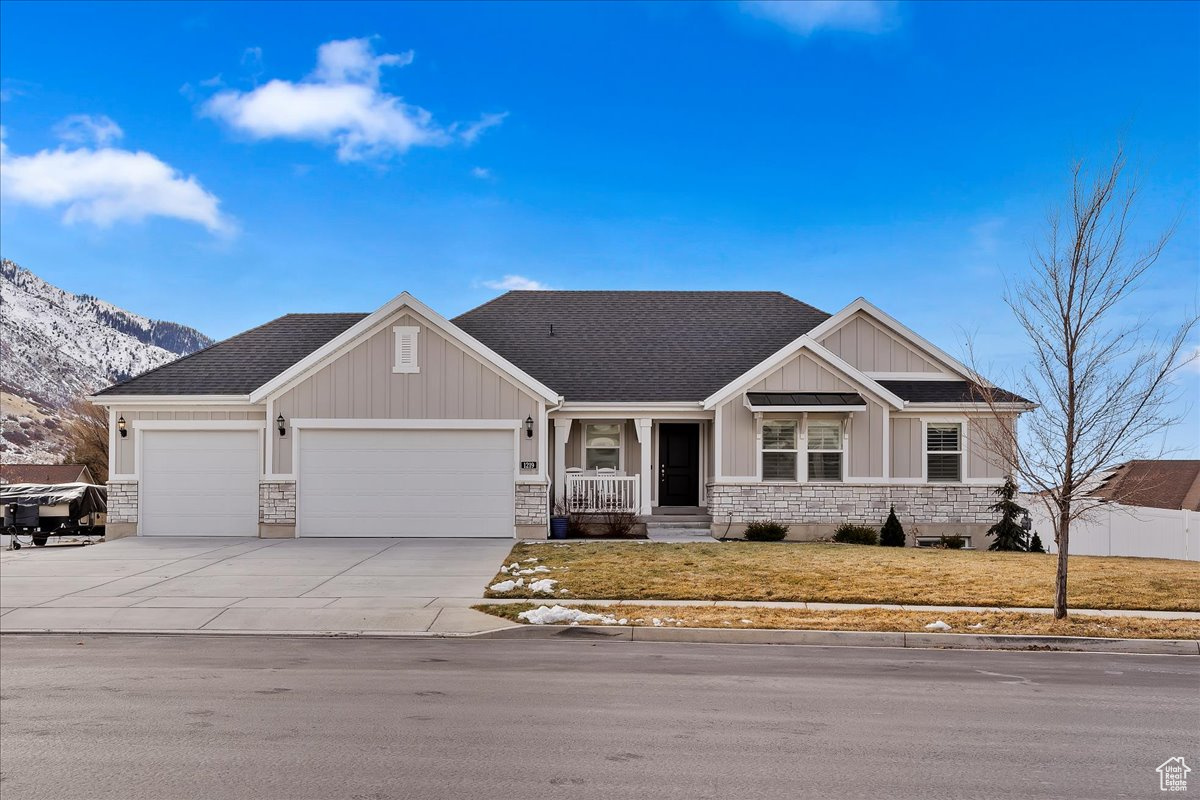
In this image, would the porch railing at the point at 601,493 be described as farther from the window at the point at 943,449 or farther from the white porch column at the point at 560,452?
the window at the point at 943,449

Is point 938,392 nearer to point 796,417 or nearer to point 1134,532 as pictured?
point 796,417

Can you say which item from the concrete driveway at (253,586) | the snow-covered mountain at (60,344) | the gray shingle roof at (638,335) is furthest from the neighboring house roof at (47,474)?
the snow-covered mountain at (60,344)

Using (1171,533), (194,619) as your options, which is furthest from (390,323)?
(1171,533)

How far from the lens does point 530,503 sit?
19844 mm

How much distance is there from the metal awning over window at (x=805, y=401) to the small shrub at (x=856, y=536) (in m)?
2.75

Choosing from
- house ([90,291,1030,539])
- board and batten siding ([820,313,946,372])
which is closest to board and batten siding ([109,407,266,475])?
house ([90,291,1030,539])

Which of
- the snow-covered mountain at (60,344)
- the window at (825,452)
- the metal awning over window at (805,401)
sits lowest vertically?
the window at (825,452)

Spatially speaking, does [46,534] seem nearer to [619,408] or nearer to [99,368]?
[619,408]

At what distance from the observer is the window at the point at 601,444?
75.5 ft

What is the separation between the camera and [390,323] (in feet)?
65.0

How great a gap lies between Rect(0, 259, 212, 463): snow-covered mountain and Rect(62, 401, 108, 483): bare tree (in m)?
68.8

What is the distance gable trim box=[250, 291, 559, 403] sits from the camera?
1967cm

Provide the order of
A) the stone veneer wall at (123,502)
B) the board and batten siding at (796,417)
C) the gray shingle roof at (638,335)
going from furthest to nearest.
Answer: the gray shingle roof at (638,335), the board and batten siding at (796,417), the stone veneer wall at (123,502)

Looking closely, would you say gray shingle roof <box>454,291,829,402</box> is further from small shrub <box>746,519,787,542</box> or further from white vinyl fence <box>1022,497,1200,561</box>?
white vinyl fence <box>1022,497,1200,561</box>
